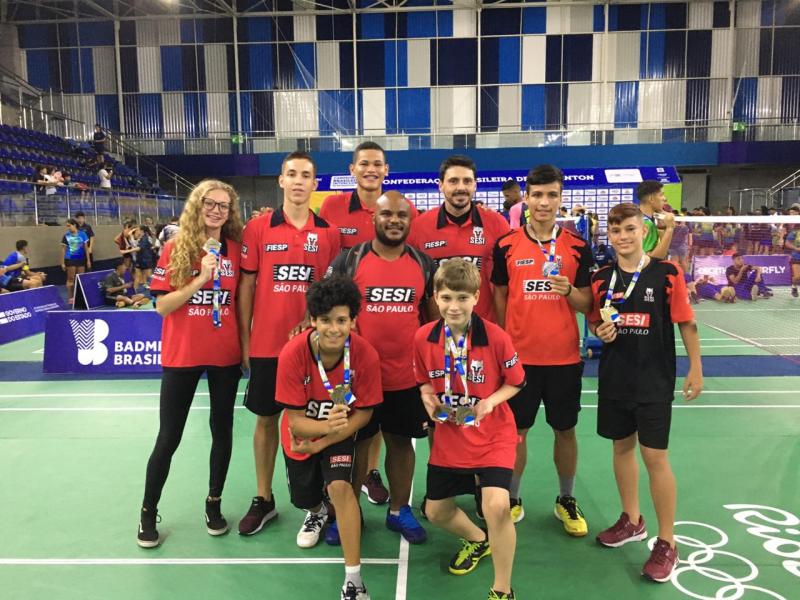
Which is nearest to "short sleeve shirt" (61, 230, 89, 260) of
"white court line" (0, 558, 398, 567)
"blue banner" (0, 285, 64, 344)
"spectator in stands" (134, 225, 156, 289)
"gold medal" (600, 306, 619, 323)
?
"spectator in stands" (134, 225, 156, 289)

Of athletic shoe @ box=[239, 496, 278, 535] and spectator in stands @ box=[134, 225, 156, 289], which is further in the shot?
spectator in stands @ box=[134, 225, 156, 289]

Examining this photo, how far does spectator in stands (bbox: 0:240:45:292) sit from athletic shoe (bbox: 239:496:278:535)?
33.5ft

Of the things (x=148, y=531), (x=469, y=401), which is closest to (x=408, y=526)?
(x=469, y=401)

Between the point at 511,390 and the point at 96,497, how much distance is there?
3.34 m

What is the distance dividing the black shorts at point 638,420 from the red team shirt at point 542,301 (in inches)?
14.8

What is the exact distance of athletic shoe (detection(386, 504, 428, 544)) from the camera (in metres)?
3.88

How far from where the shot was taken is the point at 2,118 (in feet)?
75.7

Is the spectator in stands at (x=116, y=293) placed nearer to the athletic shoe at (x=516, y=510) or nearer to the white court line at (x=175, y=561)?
the white court line at (x=175, y=561)

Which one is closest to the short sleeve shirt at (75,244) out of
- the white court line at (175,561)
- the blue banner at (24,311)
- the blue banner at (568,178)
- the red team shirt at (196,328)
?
the blue banner at (24,311)

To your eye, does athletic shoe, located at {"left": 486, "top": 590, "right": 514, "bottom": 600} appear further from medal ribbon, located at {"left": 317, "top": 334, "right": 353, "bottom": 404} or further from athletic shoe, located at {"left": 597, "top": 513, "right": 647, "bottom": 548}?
medal ribbon, located at {"left": 317, "top": 334, "right": 353, "bottom": 404}

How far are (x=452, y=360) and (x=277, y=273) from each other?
1362 millimetres

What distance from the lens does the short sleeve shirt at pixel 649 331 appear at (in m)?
3.41

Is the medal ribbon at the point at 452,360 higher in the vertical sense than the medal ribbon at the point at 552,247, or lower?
lower

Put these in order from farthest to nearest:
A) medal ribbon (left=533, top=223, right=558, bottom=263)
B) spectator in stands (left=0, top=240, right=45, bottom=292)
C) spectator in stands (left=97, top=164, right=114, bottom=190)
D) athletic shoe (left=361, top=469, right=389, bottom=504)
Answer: spectator in stands (left=97, top=164, right=114, bottom=190) < spectator in stands (left=0, top=240, right=45, bottom=292) < athletic shoe (left=361, top=469, right=389, bottom=504) < medal ribbon (left=533, top=223, right=558, bottom=263)
